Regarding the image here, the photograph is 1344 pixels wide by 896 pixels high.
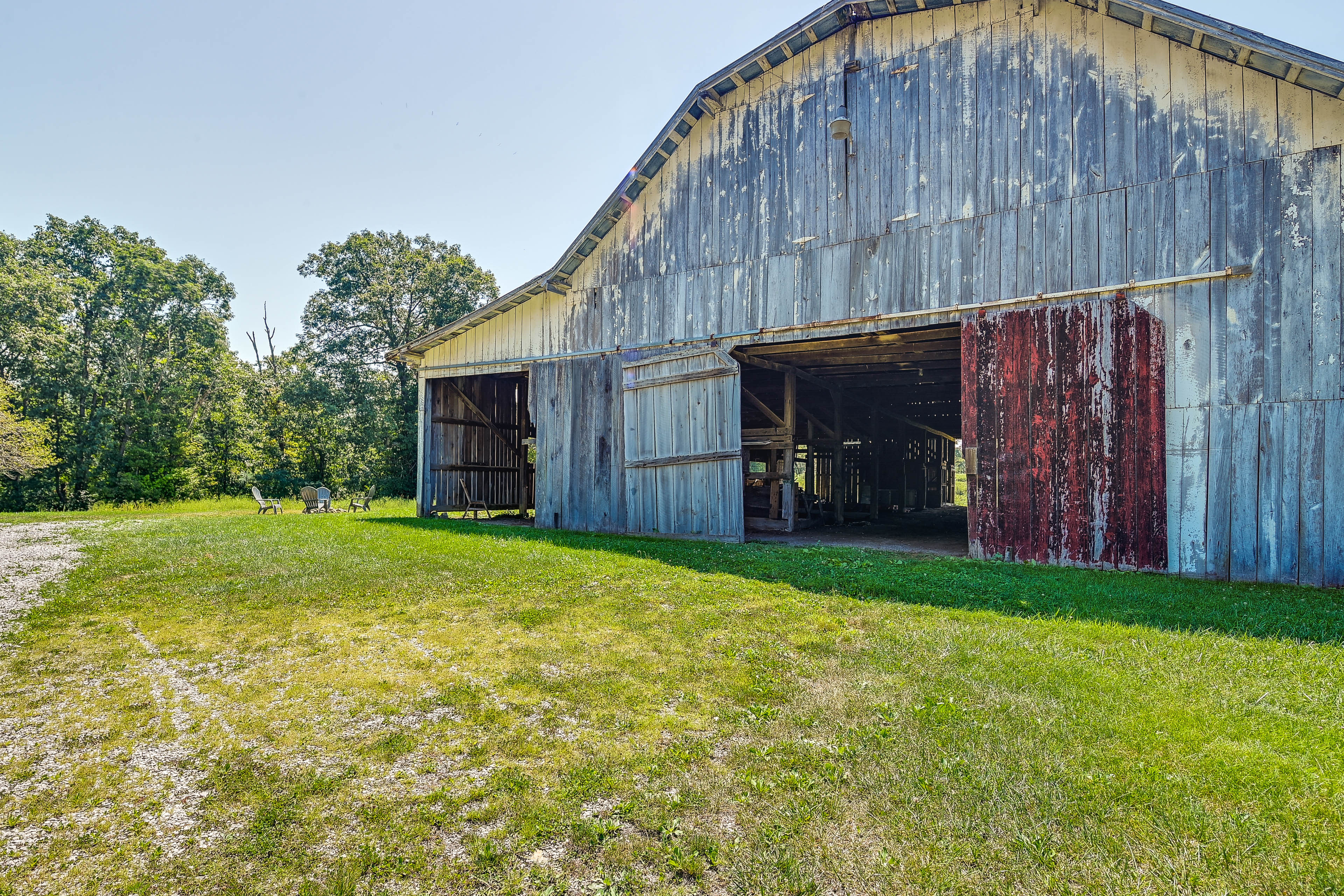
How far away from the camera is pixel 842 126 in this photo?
9.81 meters

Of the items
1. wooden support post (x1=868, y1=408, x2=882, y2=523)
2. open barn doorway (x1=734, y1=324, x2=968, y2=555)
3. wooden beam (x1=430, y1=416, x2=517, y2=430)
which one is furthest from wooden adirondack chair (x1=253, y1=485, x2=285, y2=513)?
wooden support post (x1=868, y1=408, x2=882, y2=523)

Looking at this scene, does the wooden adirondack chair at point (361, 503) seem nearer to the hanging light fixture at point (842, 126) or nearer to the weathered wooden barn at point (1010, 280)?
the weathered wooden barn at point (1010, 280)

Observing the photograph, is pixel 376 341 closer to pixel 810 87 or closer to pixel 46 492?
pixel 46 492

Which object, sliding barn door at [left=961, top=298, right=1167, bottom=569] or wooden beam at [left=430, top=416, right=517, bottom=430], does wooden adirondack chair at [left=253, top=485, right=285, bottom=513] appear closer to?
wooden beam at [left=430, top=416, right=517, bottom=430]

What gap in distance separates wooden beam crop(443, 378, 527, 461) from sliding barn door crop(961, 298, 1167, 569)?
11819 mm

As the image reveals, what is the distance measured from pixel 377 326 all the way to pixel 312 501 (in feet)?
36.2

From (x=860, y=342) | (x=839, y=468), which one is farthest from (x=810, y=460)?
(x=860, y=342)

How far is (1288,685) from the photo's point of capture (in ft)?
12.8

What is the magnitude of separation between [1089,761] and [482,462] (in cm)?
1674

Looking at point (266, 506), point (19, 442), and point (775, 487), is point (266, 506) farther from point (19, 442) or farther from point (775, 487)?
point (775, 487)

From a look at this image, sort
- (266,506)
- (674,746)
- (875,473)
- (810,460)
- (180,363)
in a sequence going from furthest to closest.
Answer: (180,363) → (266,506) → (875,473) → (810,460) → (674,746)

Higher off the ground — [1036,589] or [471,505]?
[471,505]

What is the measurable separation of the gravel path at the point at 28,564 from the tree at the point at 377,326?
1434cm

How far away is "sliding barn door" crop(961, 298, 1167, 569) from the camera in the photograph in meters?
8.00
